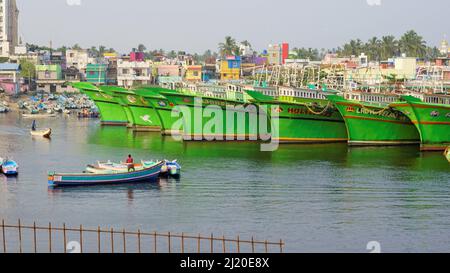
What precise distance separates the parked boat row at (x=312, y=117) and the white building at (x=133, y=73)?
41.9 meters

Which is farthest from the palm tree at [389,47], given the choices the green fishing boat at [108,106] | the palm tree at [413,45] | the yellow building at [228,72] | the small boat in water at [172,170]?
the small boat in water at [172,170]

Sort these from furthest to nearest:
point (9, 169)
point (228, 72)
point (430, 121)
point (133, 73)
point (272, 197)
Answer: point (133, 73), point (228, 72), point (430, 121), point (9, 169), point (272, 197)

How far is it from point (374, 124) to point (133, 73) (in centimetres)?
5261

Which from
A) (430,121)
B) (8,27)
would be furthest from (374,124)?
(8,27)

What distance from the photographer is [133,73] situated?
310 ft

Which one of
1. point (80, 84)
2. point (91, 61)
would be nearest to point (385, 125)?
point (80, 84)

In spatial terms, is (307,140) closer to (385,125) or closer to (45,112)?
(385,125)

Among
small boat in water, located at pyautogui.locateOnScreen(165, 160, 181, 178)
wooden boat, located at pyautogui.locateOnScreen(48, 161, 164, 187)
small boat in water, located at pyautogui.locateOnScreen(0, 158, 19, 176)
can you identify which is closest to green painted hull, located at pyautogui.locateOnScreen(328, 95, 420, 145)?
small boat in water, located at pyautogui.locateOnScreen(165, 160, 181, 178)

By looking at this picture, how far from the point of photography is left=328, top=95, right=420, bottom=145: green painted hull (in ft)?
145

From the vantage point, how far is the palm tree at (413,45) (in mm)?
103938

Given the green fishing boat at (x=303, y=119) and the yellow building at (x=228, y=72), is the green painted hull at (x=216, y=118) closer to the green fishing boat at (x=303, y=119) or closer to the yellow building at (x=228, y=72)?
the green fishing boat at (x=303, y=119)

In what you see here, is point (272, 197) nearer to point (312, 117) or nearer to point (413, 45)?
point (312, 117)

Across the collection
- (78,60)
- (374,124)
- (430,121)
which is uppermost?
(78,60)

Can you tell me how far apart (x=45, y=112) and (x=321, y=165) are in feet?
139
